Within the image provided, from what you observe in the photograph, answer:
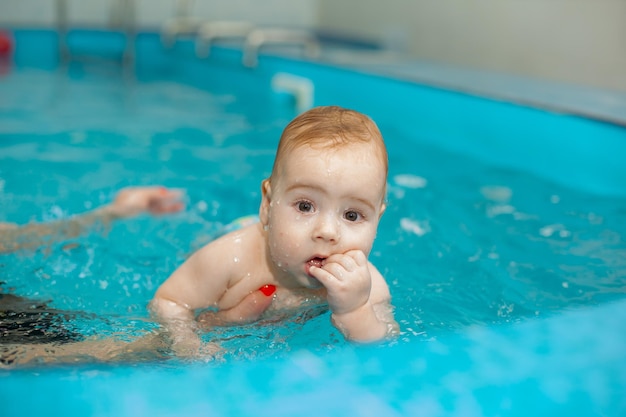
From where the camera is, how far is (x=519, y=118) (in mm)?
3701

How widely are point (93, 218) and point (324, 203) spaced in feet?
4.63

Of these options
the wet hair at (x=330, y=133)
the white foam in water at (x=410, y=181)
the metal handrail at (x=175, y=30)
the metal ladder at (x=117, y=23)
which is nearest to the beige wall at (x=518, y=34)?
the metal handrail at (x=175, y=30)

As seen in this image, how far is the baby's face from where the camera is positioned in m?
1.42

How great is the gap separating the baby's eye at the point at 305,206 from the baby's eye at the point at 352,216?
0.07m

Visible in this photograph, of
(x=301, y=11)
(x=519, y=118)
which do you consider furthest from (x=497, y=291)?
(x=301, y=11)

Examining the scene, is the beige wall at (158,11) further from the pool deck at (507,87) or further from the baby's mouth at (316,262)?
the baby's mouth at (316,262)

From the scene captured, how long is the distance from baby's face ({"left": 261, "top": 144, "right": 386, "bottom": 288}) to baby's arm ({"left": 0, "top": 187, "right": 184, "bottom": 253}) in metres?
1.18

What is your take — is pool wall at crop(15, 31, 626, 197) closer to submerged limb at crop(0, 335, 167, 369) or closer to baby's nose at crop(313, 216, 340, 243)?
baby's nose at crop(313, 216, 340, 243)

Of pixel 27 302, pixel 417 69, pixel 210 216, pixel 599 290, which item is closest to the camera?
pixel 27 302

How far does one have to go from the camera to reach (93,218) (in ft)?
8.49

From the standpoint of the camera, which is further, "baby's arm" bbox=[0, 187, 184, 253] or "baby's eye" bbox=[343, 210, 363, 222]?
"baby's arm" bbox=[0, 187, 184, 253]

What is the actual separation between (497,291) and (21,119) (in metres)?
3.28

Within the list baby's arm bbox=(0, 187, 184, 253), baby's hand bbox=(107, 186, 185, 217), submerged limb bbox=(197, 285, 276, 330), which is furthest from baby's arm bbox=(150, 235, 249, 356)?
baby's hand bbox=(107, 186, 185, 217)

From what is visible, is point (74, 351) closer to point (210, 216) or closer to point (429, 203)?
point (210, 216)
